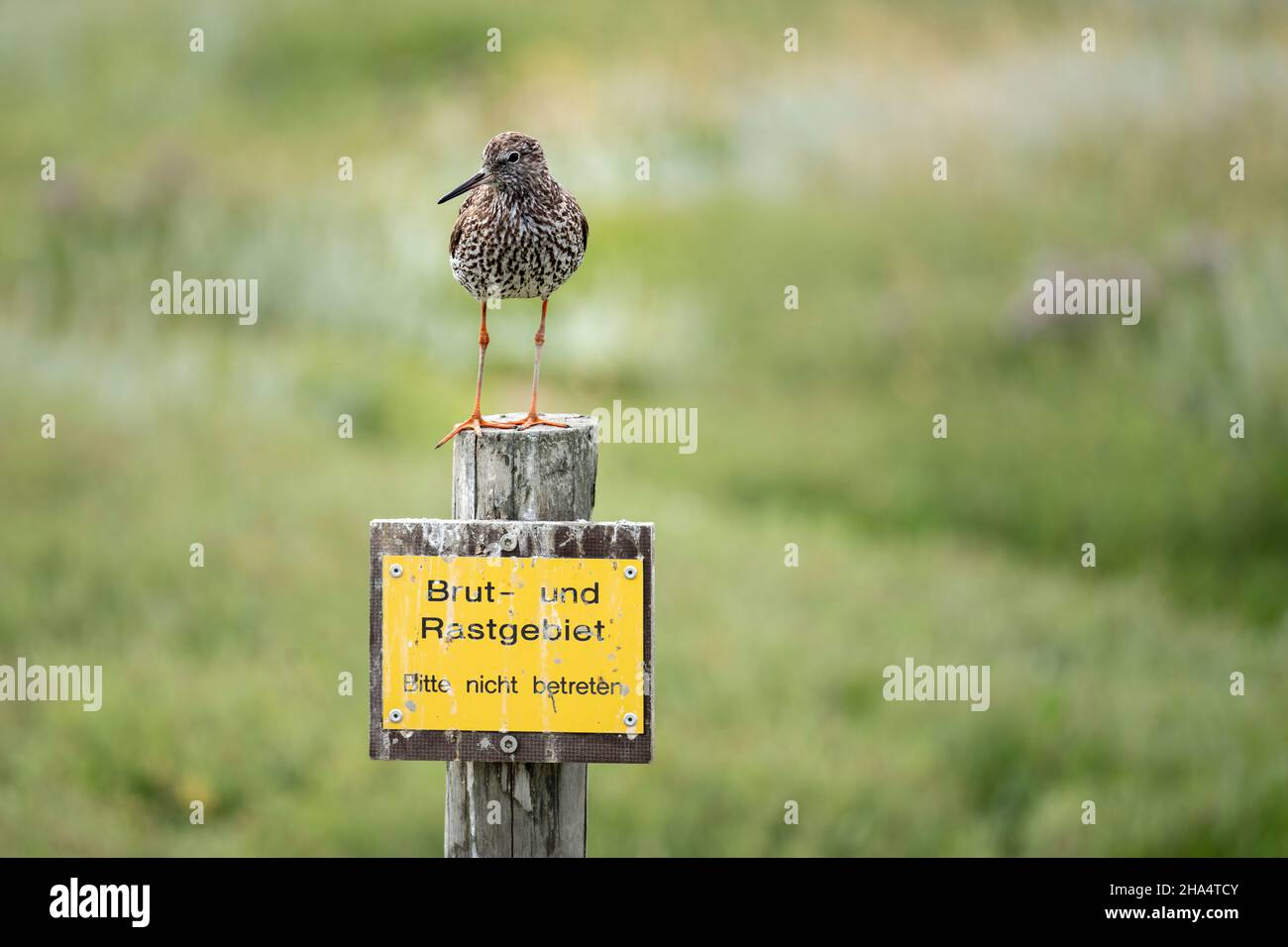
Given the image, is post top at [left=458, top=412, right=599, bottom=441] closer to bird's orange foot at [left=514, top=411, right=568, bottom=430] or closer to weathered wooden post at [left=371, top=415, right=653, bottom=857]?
bird's orange foot at [left=514, top=411, right=568, bottom=430]

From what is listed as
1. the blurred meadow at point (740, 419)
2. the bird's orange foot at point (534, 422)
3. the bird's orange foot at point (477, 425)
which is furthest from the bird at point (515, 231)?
the blurred meadow at point (740, 419)

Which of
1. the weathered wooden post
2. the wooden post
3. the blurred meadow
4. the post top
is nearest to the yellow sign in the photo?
the weathered wooden post

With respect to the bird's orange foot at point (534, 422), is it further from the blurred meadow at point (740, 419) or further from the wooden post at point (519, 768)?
the blurred meadow at point (740, 419)

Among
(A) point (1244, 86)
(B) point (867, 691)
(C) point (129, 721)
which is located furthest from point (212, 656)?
(A) point (1244, 86)

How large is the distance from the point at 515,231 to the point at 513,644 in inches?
55.4

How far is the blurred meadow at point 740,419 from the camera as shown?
24.2 ft

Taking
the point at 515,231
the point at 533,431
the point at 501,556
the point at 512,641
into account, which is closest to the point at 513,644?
the point at 512,641

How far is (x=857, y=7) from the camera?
26.4 metres

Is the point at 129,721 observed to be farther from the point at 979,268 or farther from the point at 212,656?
the point at 979,268

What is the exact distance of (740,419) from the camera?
1362 centimetres

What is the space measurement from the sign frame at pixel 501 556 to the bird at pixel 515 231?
0.66m

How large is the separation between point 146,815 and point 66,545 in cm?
316

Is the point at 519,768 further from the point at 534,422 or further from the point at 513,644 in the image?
the point at 534,422

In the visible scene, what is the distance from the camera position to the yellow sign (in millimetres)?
3469
